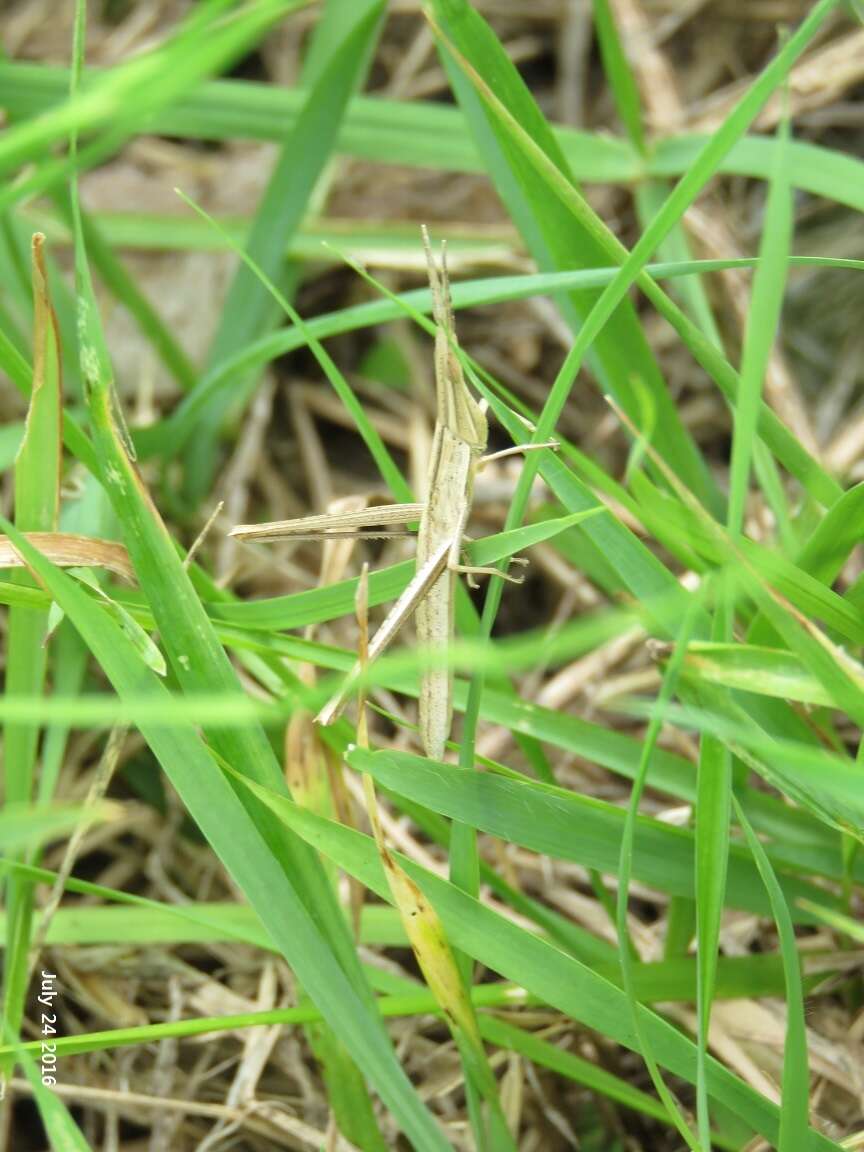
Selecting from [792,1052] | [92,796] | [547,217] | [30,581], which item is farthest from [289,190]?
[792,1052]

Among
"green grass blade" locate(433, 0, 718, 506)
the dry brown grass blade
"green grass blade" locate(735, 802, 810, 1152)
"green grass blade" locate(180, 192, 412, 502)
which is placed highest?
"green grass blade" locate(433, 0, 718, 506)

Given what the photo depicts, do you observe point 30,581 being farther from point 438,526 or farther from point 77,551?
point 438,526

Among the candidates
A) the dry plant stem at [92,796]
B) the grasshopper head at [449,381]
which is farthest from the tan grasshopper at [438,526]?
the dry plant stem at [92,796]

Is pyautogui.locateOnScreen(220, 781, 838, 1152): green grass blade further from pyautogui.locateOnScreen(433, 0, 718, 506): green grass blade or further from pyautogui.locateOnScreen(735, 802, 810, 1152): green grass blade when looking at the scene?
pyautogui.locateOnScreen(433, 0, 718, 506): green grass blade

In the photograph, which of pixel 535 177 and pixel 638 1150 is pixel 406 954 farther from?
pixel 535 177

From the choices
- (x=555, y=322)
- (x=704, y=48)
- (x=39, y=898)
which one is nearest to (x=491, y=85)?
(x=555, y=322)

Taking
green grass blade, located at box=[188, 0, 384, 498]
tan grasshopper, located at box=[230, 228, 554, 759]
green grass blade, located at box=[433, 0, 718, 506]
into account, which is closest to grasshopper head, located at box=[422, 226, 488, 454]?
tan grasshopper, located at box=[230, 228, 554, 759]

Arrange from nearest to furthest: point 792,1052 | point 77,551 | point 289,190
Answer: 1. point 792,1052
2. point 77,551
3. point 289,190

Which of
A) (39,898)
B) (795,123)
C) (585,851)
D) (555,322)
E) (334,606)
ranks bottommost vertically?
(39,898)
